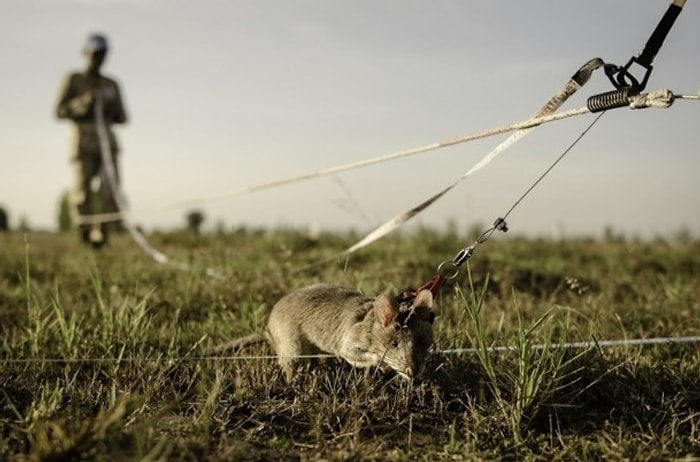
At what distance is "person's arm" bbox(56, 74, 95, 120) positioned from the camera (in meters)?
9.83

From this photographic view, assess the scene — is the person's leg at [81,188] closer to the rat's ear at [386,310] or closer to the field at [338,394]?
the field at [338,394]

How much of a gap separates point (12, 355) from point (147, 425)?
172 cm

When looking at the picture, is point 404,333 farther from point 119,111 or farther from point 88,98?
point 119,111

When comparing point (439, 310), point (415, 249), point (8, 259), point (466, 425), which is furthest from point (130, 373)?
point (8, 259)

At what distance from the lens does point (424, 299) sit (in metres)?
3.04

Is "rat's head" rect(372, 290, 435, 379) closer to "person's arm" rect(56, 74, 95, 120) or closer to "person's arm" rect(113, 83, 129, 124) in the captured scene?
"person's arm" rect(56, 74, 95, 120)

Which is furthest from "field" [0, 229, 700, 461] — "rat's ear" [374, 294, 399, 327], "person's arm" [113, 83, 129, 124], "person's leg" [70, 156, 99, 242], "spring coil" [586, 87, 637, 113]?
"person's arm" [113, 83, 129, 124]

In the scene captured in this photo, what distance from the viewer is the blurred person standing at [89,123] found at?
9875mm

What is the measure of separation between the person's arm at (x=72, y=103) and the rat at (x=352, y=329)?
7250 mm

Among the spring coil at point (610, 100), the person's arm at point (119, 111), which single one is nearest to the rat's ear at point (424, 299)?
the spring coil at point (610, 100)

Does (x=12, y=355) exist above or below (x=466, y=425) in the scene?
above

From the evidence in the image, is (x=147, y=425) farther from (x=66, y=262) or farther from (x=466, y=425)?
(x=66, y=262)

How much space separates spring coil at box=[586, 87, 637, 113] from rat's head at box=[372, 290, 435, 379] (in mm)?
1049

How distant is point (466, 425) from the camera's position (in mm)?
2924
